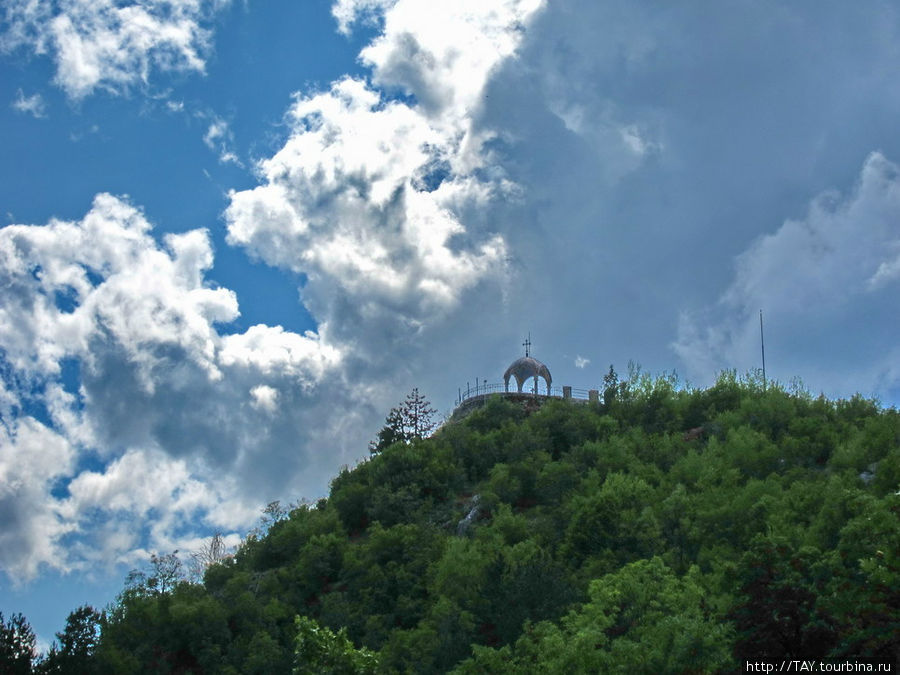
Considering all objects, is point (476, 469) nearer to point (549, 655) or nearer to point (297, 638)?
point (549, 655)

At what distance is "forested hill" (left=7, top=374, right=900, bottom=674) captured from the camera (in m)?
34.7

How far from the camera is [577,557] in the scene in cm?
5547

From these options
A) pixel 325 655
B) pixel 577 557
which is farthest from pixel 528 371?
pixel 325 655

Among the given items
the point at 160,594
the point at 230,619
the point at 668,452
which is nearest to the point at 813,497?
the point at 668,452

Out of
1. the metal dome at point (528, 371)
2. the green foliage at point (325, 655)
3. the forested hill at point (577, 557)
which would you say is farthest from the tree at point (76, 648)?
the metal dome at point (528, 371)

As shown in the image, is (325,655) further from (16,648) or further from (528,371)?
(528,371)

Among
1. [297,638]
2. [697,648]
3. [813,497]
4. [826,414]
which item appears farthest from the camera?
[826,414]

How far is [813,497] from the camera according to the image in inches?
2019

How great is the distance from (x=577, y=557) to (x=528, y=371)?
32348 mm

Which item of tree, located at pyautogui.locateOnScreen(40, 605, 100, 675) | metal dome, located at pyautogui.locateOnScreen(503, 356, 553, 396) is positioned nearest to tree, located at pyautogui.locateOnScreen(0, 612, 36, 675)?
tree, located at pyautogui.locateOnScreen(40, 605, 100, 675)

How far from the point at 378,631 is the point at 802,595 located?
89.5 ft

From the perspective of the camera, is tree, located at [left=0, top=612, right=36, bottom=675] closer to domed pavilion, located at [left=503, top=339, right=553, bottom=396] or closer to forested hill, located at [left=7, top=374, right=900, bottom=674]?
forested hill, located at [left=7, top=374, right=900, bottom=674]

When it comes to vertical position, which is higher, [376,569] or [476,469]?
[476,469]

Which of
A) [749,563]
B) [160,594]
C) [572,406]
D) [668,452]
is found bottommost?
[749,563]
